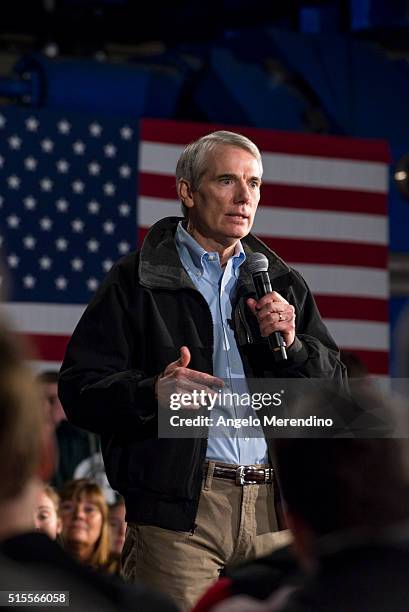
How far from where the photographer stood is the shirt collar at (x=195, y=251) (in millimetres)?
2781

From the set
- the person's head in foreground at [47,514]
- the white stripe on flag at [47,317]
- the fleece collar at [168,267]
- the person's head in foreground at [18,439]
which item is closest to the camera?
the person's head in foreground at [18,439]

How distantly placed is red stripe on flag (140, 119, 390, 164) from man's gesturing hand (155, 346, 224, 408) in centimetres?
466

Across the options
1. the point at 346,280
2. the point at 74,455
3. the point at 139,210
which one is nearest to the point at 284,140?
the point at 346,280

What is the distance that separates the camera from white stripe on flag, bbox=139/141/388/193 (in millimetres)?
7223

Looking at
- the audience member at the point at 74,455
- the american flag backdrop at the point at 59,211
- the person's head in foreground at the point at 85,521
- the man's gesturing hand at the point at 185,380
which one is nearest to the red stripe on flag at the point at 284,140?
the american flag backdrop at the point at 59,211

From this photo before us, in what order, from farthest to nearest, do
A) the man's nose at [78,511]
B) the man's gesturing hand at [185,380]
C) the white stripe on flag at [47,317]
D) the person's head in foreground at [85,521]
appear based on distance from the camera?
the white stripe on flag at [47,317] < the man's nose at [78,511] < the person's head in foreground at [85,521] < the man's gesturing hand at [185,380]

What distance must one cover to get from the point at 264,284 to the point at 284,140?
15.6 feet

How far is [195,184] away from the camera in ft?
9.44

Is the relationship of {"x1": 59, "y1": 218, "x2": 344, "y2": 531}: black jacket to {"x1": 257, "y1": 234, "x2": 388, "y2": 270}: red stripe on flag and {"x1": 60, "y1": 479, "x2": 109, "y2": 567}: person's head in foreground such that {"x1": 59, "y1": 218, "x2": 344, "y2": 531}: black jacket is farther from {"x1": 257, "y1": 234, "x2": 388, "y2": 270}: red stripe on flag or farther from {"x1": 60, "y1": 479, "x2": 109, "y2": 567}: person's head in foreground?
{"x1": 257, "y1": 234, "x2": 388, "y2": 270}: red stripe on flag

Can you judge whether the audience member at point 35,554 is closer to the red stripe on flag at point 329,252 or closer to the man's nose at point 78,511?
the man's nose at point 78,511

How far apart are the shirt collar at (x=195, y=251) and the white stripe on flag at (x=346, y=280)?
4338 millimetres

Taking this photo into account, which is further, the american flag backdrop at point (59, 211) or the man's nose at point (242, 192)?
the american flag backdrop at point (59, 211)

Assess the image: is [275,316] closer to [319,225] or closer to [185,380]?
[185,380]

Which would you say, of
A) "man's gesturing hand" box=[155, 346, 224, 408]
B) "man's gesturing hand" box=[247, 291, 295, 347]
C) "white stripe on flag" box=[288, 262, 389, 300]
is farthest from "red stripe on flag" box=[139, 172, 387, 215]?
"man's gesturing hand" box=[155, 346, 224, 408]
